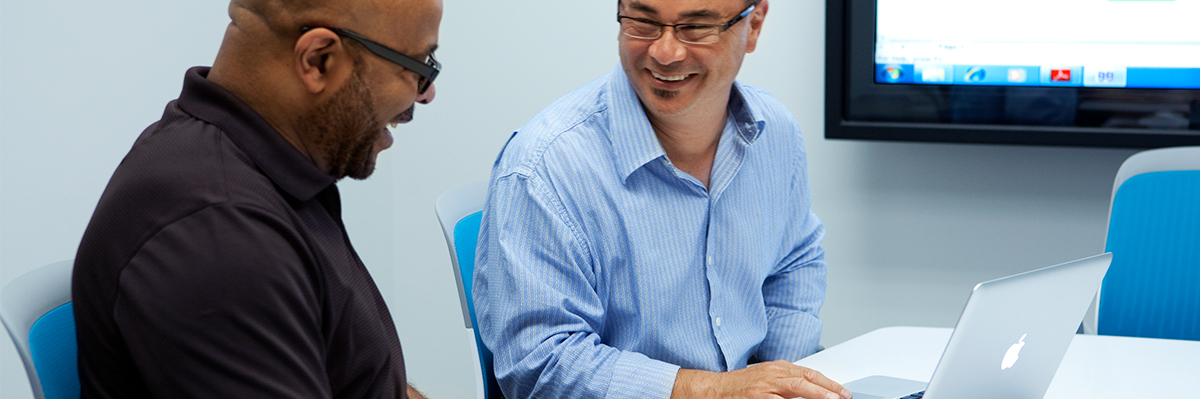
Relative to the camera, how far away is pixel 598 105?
1.55 metres

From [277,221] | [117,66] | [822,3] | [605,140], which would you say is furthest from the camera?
[822,3]

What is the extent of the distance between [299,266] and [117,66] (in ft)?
4.89

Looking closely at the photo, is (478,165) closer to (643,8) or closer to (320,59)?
(643,8)

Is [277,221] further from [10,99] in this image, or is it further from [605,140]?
[10,99]

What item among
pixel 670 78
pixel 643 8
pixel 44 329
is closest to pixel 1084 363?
pixel 670 78

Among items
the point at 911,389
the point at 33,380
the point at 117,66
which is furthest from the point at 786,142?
the point at 117,66

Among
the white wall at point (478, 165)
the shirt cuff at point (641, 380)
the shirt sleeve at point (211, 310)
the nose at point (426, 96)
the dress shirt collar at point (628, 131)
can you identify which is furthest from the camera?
the white wall at point (478, 165)

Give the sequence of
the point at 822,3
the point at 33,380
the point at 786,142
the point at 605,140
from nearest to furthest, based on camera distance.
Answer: the point at 33,380 → the point at 605,140 → the point at 786,142 → the point at 822,3

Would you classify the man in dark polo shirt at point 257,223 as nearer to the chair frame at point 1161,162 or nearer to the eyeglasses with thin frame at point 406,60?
the eyeglasses with thin frame at point 406,60

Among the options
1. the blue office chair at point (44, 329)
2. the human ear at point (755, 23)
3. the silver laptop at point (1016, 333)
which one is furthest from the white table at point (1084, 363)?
the blue office chair at point (44, 329)

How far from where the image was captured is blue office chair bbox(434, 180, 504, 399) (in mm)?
1570

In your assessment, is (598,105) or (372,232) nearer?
(598,105)

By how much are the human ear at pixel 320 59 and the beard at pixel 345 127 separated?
0.01 metres

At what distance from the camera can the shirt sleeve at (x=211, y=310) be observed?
30.9 inches
